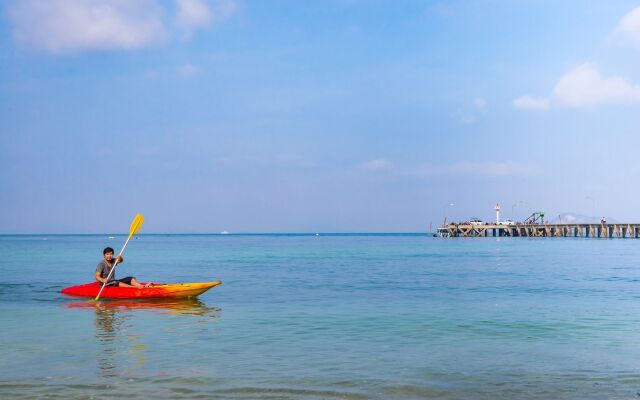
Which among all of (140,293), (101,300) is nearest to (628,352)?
(140,293)

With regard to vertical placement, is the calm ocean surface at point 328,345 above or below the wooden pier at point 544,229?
below

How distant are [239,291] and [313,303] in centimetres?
617

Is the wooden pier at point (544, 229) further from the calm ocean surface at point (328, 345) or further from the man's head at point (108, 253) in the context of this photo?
the man's head at point (108, 253)

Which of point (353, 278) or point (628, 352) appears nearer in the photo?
point (628, 352)

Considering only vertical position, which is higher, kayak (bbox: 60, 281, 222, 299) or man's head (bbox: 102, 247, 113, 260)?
man's head (bbox: 102, 247, 113, 260)

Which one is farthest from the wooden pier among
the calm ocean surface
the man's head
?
the man's head

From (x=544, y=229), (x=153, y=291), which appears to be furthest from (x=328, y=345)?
(x=544, y=229)

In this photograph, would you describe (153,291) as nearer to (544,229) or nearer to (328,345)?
(328,345)

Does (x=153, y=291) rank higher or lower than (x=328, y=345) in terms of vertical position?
higher

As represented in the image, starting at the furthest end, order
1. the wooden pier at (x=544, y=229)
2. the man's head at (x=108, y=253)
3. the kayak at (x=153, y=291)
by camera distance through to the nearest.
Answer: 1. the wooden pier at (x=544, y=229)
2. the kayak at (x=153, y=291)
3. the man's head at (x=108, y=253)

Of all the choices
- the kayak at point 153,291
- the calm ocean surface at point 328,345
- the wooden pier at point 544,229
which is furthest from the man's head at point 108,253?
the wooden pier at point 544,229

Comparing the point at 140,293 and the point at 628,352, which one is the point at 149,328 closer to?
the point at 140,293

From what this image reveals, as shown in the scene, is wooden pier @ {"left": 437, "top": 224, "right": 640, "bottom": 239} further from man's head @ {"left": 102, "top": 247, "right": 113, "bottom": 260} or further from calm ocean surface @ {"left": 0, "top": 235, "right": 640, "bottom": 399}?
man's head @ {"left": 102, "top": 247, "right": 113, "bottom": 260}

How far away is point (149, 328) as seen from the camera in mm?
16766
